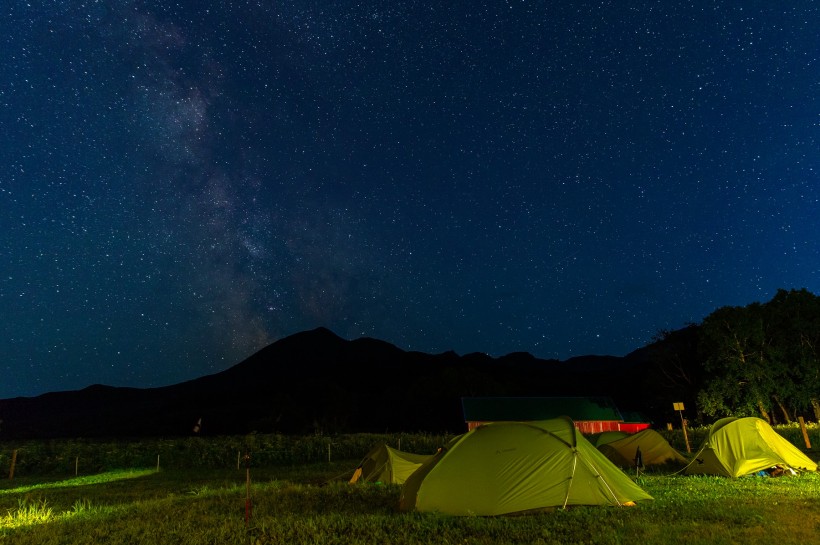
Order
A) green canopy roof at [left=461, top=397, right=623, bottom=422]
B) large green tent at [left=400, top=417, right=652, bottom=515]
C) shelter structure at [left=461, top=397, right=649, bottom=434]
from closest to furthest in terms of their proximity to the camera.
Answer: large green tent at [left=400, top=417, right=652, bottom=515] < shelter structure at [left=461, top=397, right=649, bottom=434] < green canopy roof at [left=461, top=397, right=623, bottom=422]

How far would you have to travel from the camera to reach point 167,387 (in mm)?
194125

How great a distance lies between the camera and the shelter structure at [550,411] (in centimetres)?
4906

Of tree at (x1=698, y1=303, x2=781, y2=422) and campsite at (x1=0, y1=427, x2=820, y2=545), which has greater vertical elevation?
tree at (x1=698, y1=303, x2=781, y2=422)

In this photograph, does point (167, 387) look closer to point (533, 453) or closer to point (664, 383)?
point (664, 383)

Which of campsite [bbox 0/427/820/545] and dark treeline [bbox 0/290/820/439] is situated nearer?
campsite [bbox 0/427/820/545]

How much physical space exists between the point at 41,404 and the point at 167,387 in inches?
1679

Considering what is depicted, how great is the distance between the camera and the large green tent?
10945 mm

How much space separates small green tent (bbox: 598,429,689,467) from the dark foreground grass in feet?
16.2

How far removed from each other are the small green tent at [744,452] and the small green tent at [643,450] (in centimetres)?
269

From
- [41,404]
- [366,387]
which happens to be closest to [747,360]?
[366,387]

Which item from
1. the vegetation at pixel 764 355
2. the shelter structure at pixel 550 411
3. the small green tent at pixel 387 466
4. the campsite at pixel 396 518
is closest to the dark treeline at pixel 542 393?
the vegetation at pixel 764 355

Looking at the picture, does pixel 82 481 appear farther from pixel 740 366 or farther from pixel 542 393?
pixel 542 393

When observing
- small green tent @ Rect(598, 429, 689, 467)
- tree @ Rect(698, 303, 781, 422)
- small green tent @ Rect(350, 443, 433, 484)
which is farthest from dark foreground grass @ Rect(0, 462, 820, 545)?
tree @ Rect(698, 303, 781, 422)

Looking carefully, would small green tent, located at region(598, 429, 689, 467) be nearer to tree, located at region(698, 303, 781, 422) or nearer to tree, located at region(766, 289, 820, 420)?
tree, located at region(698, 303, 781, 422)
